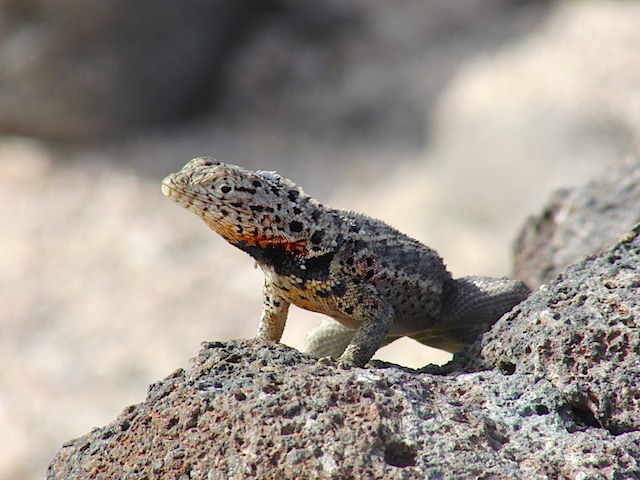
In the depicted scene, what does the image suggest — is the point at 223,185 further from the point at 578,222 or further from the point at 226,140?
the point at 226,140

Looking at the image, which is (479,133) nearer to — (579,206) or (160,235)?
(160,235)

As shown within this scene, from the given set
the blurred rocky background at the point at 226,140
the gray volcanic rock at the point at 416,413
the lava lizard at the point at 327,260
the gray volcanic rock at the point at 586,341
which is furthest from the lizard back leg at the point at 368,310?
the blurred rocky background at the point at 226,140

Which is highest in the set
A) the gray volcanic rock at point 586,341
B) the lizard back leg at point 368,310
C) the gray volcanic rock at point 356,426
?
the lizard back leg at point 368,310

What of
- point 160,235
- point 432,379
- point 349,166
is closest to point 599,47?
point 349,166

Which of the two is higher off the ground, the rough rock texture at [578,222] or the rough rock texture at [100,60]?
the rough rock texture at [100,60]

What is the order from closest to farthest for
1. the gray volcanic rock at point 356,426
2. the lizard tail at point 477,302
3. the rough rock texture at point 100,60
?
the gray volcanic rock at point 356,426 → the lizard tail at point 477,302 → the rough rock texture at point 100,60

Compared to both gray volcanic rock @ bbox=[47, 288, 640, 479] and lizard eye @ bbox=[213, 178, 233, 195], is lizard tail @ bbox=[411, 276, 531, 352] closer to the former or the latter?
gray volcanic rock @ bbox=[47, 288, 640, 479]

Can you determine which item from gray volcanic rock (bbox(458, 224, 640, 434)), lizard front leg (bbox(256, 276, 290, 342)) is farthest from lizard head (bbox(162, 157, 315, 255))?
gray volcanic rock (bbox(458, 224, 640, 434))

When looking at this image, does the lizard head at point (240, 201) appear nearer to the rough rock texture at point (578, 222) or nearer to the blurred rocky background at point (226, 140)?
the rough rock texture at point (578, 222)
